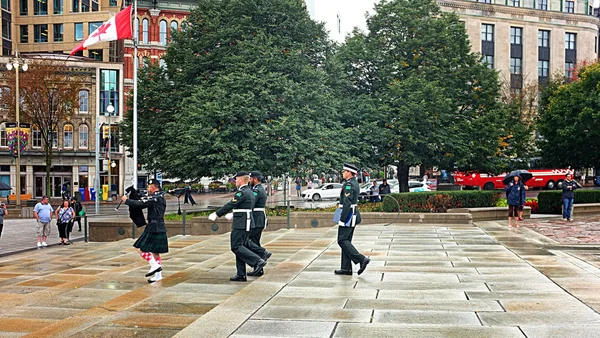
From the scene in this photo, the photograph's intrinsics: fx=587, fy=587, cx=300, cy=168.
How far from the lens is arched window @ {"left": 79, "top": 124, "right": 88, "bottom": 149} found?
6129 centimetres

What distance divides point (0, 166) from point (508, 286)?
59.6 m

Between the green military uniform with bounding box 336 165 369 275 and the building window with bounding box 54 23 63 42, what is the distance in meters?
64.8

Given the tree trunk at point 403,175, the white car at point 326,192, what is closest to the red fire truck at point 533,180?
the white car at point 326,192

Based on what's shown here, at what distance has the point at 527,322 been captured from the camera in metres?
7.30

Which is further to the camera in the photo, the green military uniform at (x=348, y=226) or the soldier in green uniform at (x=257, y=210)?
the soldier in green uniform at (x=257, y=210)

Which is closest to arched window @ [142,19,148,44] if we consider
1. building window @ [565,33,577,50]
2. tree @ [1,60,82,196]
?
tree @ [1,60,82,196]

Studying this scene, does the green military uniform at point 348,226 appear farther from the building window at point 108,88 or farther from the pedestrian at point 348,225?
the building window at point 108,88

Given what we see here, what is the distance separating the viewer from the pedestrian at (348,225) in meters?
10.7

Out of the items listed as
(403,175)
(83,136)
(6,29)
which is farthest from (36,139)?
(403,175)

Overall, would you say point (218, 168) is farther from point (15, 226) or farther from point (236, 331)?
point (236, 331)

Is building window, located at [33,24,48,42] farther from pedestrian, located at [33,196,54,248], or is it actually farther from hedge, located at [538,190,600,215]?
hedge, located at [538,190,600,215]

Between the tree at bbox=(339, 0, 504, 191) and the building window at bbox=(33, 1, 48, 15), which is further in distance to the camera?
the building window at bbox=(33, 1, 48, 15)

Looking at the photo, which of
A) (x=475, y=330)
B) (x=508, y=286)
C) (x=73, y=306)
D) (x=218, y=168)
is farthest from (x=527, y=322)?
(x=218, y=168)

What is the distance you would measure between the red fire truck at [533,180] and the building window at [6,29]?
51.2 meters
